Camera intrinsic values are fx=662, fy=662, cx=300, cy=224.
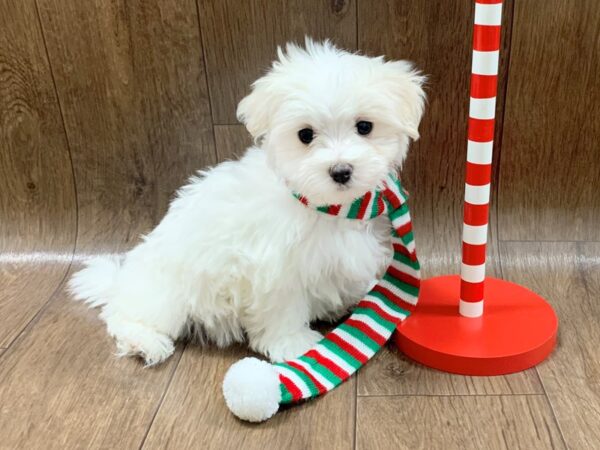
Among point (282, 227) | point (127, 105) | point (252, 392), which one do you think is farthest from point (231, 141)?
point (252, 392)

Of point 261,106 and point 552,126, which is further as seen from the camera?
point 552,126

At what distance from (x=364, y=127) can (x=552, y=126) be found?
2.06 ft

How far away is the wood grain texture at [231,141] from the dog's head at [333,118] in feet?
1.41

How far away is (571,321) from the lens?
4.39 ft

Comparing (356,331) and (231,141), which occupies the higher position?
(231,141)

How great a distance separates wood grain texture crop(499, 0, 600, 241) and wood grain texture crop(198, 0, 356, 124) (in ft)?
1.27

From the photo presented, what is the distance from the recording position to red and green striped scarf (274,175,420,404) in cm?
116

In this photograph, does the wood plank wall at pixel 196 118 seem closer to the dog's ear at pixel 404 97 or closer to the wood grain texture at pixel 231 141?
the wood grain texture at pixel 231 141

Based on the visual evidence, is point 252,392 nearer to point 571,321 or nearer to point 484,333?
point 484,333

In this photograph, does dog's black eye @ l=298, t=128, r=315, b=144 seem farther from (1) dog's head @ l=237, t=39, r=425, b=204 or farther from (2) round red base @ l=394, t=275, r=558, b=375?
(2) round red base @ l=394, t=275, r=558, b=375

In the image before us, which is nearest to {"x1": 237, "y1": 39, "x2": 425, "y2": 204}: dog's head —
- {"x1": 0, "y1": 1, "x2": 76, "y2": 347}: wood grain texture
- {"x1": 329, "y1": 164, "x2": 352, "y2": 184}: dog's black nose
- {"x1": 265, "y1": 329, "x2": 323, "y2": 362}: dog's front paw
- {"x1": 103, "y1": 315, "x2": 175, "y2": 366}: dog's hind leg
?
{"x1": 329, "y1": 164, "x2": 352, "y2": 184}: dog's black nose

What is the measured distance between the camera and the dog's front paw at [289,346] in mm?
1235

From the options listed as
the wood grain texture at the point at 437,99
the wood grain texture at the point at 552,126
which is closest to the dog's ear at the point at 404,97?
the wood grain texture at the point at 437,99

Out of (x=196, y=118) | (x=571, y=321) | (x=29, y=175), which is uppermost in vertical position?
(x=196, y=118)
